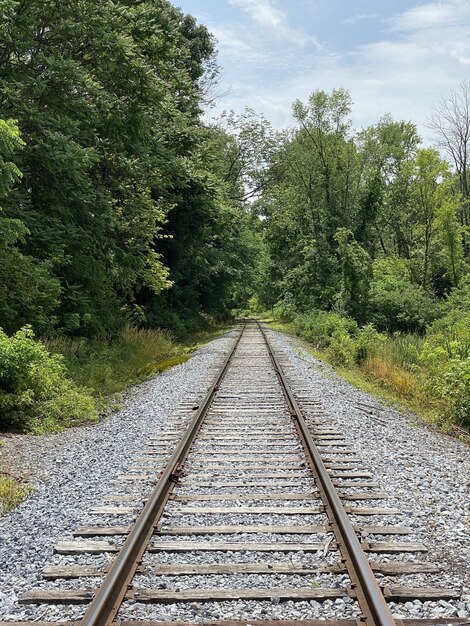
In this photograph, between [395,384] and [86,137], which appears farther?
[395,384]

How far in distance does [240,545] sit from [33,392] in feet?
20.1

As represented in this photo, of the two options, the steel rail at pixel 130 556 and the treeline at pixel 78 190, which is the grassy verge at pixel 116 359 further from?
the steel rail at pixel 130 556

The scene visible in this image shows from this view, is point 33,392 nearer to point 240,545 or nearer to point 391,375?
point 240,545

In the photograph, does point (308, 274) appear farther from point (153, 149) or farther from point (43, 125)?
point (43, 125)

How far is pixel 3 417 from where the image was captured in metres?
8.85

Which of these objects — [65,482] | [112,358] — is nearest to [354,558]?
[65,482]

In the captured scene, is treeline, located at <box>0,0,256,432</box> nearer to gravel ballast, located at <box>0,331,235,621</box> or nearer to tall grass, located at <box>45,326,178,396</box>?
tall grass, located at <box>45,326,178,396</box>

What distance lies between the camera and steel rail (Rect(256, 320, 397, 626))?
3.42 metres

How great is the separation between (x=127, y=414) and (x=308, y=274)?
87.5 feet

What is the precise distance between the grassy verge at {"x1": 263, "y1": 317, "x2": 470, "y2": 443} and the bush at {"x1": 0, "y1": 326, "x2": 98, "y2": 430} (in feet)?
20.6

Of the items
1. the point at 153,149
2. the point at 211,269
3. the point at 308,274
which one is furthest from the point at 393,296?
the point at 153,149

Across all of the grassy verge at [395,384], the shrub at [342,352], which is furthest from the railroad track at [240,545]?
the shrub at [342,352]

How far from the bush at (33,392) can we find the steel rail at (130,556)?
3273 millimetres

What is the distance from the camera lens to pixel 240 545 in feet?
15.0
